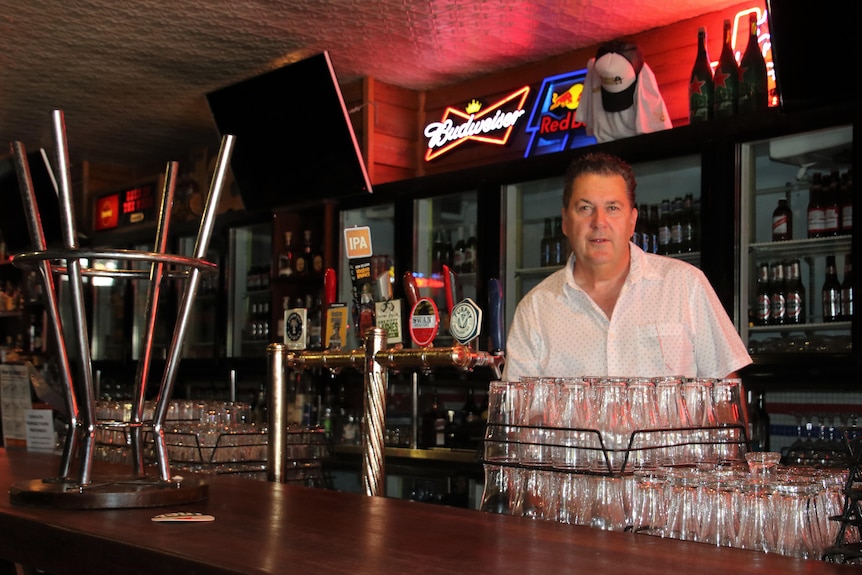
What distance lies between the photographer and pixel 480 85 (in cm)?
568

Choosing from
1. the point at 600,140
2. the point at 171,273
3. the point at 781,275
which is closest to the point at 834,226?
the point at 781,275

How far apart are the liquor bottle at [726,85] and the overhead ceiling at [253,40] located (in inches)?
15.8

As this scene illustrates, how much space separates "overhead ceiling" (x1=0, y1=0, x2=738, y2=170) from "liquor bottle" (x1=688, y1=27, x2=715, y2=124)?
0.30 m

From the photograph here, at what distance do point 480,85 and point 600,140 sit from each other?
1.34 meters

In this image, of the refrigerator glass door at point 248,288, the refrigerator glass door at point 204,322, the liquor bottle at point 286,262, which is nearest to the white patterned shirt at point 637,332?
the liquor bottle at point 286,262

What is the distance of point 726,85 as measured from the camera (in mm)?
4105

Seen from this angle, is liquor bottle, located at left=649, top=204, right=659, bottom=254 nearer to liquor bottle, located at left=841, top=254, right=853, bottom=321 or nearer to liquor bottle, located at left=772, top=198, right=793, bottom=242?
liquor bottle, located at left=772, top=198, right=793, bottom=242

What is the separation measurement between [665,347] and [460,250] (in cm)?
247

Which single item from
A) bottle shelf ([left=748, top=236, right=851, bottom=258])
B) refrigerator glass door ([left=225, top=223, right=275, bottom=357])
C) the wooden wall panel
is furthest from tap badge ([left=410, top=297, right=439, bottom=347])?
refrigerator glass door ([left=225, top=223, right=275, bottom=357])

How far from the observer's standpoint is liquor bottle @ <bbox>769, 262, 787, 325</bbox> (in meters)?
3.92

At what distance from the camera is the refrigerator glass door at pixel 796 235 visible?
3.80 meters

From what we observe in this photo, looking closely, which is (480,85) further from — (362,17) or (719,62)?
(719,62)

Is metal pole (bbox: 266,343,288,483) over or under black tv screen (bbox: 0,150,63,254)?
under

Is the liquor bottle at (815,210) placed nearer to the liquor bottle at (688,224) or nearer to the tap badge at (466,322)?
the liquor bottle at (688,224)
